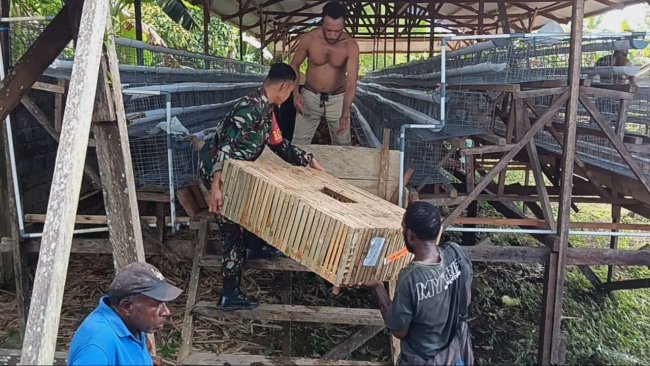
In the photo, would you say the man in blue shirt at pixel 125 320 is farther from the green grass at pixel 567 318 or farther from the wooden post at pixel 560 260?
the green grass at pixel 567 318

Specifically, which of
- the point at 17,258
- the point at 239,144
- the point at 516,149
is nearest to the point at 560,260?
the point at 516,149

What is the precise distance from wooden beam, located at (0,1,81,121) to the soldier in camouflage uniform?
1.10m

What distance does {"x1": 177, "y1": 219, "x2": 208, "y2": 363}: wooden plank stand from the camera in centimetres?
374

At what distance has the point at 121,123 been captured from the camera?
2643mm

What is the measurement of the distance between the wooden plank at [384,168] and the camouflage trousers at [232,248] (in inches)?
43.1

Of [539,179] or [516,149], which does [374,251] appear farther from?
[539,179]

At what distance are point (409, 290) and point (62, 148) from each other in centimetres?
150

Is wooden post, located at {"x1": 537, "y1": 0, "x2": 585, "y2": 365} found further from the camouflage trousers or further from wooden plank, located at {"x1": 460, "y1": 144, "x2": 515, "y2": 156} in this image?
the camouflage trousers

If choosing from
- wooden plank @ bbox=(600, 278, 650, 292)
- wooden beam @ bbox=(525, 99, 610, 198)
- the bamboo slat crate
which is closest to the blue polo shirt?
the bamboo slat crate

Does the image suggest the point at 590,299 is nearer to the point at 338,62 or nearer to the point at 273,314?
the point at 338,62

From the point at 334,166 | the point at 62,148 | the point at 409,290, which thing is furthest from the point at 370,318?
the point at 62,148

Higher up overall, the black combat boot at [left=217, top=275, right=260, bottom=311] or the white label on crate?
the white label on crate

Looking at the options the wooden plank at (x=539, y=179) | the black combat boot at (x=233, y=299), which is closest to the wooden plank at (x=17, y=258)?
the black combat boot at (x=233, y=299)

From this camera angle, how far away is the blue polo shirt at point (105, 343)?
6.32 feet
